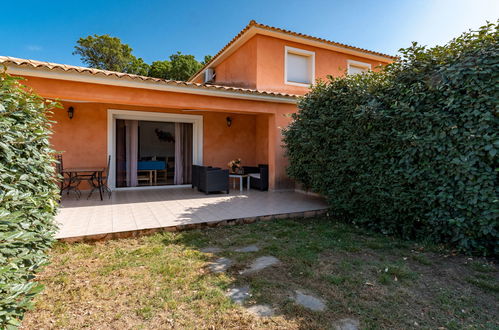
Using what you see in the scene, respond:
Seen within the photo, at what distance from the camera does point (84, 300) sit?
9.19 ft

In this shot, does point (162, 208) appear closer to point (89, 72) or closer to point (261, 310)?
point (89, 72)

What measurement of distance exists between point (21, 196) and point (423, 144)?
5.21m

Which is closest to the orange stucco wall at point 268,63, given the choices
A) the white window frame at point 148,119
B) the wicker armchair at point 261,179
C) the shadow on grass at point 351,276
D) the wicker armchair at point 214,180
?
the white window frame at point 148,119

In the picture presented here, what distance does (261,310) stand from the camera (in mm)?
2662

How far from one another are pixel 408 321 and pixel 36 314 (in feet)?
11.6

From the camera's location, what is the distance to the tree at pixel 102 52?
2981cm

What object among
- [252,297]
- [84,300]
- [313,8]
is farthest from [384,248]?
[313,8]

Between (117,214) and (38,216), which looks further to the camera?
(117,214)

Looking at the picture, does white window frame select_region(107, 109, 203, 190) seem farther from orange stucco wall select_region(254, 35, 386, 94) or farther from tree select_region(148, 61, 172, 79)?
tree select_region(148, 61, 172, 79)

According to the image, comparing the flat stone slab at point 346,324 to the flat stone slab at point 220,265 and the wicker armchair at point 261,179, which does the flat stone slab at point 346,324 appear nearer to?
the flat stone slab at point 220,265

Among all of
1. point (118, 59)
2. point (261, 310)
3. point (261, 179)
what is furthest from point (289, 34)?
point (118, 59)

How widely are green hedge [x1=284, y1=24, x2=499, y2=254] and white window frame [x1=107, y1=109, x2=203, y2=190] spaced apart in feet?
18.6

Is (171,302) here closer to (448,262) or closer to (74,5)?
(448,262)

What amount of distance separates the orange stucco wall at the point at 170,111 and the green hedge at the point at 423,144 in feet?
10.8
